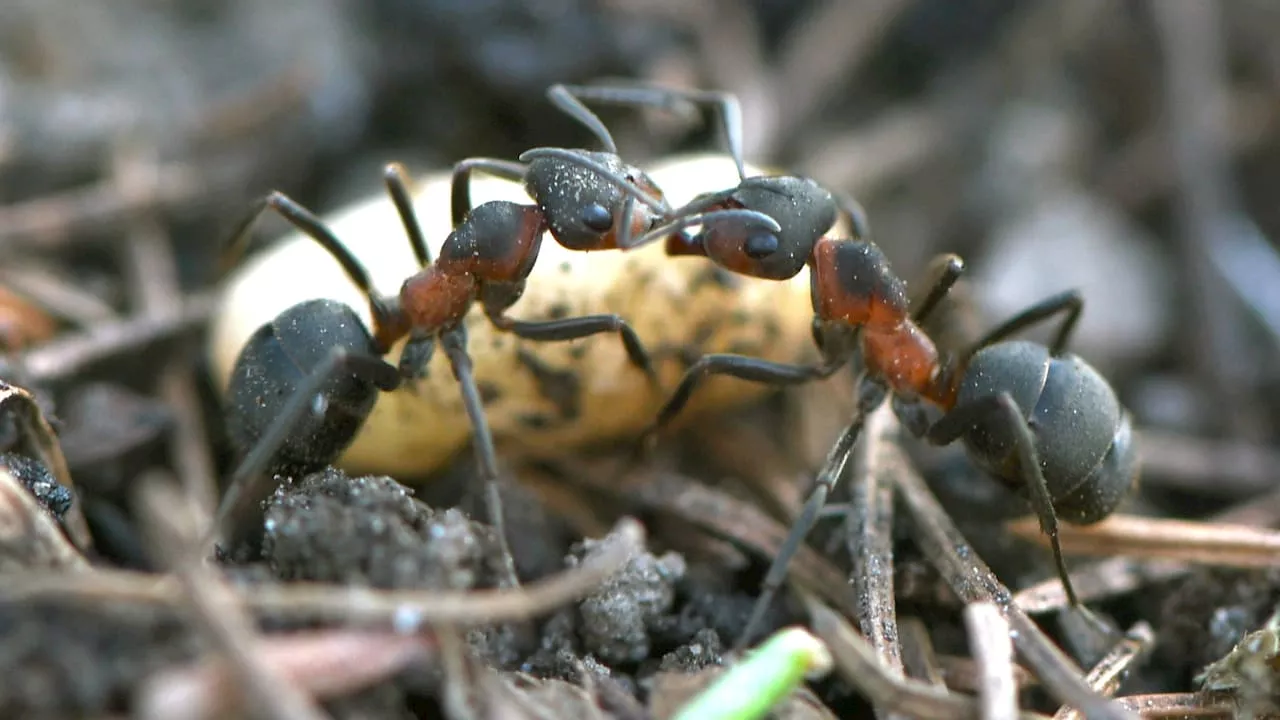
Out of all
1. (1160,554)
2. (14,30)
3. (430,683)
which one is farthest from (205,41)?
(1160,554)

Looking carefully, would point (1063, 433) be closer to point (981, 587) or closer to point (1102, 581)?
point (1102, 581)

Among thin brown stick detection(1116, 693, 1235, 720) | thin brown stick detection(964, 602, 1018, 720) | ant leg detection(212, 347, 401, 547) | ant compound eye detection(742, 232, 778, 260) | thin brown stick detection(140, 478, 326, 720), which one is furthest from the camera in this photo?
ant compound eye detection(742, 232, 778, 260)

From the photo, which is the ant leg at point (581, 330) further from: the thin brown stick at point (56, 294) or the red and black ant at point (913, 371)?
the thin brown stick at point (56, 294)

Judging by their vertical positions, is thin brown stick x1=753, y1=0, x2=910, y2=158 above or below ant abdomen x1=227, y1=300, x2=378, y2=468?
above

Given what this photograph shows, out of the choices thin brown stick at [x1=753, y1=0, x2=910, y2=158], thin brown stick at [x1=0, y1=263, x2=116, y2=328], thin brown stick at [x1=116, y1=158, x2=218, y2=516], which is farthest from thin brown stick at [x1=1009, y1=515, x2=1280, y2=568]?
thin brown stick at [x1=0, y1=263, x2=116, y2=328]

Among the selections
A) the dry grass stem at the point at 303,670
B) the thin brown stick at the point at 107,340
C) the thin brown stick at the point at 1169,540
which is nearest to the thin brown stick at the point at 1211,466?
the thin brown stick at the point at 1169,540

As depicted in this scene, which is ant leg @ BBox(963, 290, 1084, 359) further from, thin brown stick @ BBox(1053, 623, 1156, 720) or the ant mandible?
thin brown stick @ BBox(1053, 623, 1156, 720)

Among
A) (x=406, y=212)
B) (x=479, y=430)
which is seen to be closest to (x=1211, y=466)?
(x=479, y=430)

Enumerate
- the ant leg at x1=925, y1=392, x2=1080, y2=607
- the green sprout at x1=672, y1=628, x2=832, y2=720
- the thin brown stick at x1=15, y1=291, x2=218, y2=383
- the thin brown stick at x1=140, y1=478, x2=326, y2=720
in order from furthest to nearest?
1. the thin brown stick at x1=15, y1=291, x2=218, y2=383
2. the ant leg at x1=925, y1=392, x2=1080, y2=607
3. the green sprout at x1=672, y1=628, x2=832, y2=720
4. the thin brown stick at x1=140, y1=478, x2=326, y2=720
